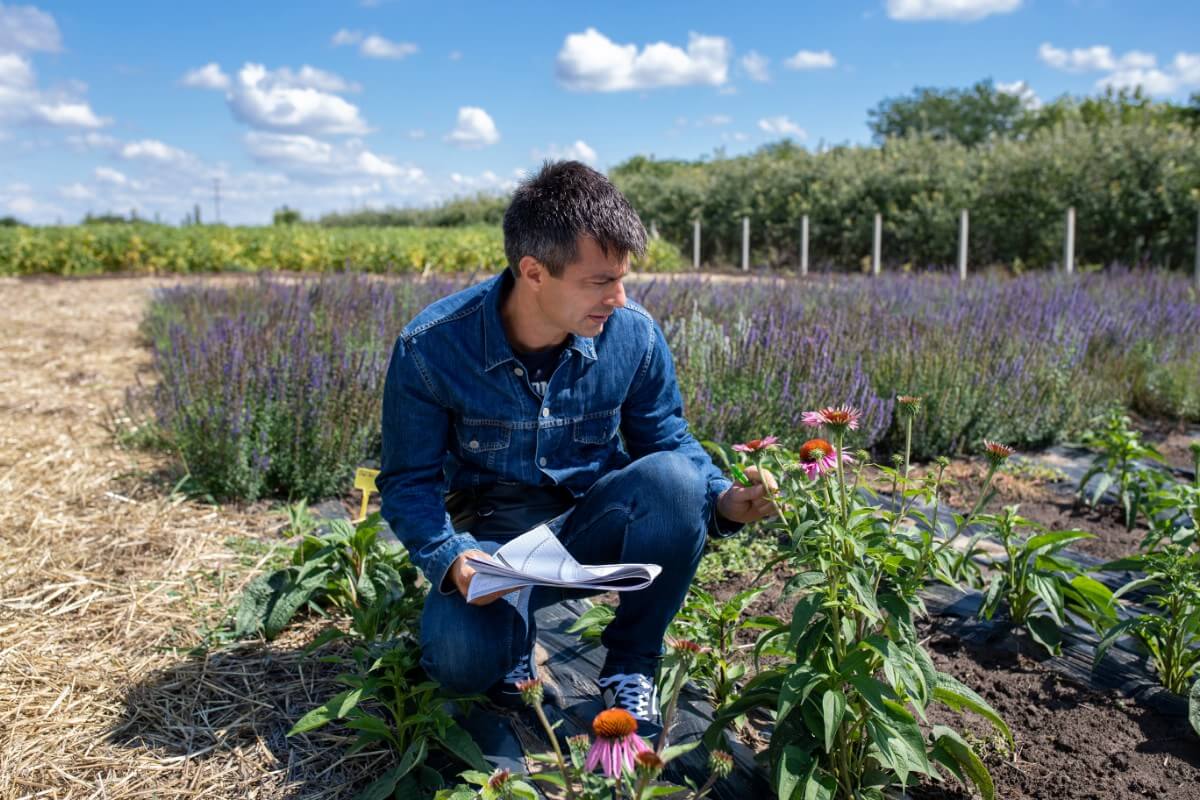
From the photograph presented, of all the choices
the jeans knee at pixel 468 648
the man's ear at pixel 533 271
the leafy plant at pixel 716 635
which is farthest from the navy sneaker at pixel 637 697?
the man's ear at pixel 533 271

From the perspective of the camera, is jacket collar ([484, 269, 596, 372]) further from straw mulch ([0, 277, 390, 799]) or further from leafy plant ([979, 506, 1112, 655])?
leafy plant ([979, 506, 1112, 655])

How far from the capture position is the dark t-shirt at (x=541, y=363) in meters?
1.94

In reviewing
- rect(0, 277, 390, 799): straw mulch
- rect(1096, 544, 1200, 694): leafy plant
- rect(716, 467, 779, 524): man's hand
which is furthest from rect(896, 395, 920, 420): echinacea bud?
rect(0, 277, 390, 799): straw mulch

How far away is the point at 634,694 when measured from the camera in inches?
73.1

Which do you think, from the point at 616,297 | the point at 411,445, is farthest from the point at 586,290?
the point at 411,445

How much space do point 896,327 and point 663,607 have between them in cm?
310

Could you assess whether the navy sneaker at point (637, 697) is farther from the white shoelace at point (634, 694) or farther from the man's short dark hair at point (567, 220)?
the man's short dark hair at point (567, 220)

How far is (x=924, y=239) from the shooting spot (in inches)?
611

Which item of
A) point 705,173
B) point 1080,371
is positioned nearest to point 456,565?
point 1080,371

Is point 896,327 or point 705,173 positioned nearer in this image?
point 896,327

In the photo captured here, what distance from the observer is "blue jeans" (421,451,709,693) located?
1.70 metres

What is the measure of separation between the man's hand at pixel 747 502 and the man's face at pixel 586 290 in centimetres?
41

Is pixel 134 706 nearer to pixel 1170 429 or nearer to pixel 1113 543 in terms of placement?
pixel 1113 543

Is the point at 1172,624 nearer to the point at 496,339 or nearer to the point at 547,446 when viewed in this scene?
the point at 547,446
